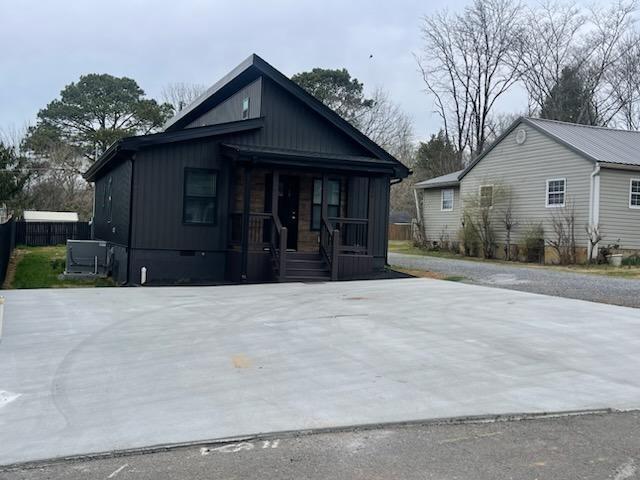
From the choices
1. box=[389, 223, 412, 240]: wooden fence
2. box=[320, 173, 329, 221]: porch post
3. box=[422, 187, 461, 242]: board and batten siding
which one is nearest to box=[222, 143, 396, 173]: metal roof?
box=[320, 173, 329, 221]: porch post

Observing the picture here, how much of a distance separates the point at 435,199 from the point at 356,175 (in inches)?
584

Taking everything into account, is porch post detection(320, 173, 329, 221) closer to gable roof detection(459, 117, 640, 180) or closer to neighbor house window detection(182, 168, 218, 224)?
neighbor house window detection(182, 168, 218, 224)

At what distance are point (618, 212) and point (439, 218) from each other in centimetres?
981

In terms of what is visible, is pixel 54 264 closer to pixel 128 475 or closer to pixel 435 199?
pixel 128 475

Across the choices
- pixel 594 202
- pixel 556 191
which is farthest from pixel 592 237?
pixel 556 191

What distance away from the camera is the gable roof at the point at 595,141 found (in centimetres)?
2086

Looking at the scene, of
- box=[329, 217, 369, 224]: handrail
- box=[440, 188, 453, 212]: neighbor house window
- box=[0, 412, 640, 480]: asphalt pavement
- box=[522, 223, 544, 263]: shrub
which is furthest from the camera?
box=[440, 188, 453, 212]: neighbor house window

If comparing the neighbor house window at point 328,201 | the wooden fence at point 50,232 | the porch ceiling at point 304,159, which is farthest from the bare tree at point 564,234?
the wooden fence at point 50,232

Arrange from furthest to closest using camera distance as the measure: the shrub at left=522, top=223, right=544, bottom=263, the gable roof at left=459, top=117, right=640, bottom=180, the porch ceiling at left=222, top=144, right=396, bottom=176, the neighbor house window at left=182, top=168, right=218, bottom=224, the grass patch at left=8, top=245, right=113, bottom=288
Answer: the shrub at left=522, top=223, right=544, bottom=263 → the gable roof at left=459, top=117, right=640, bottom=180 → the grass patch at left=8, top=245, right=113, bottom=288 → the neighbor house window at left=182, top=168, right=218, bottom=224 → the porch ceiling at left=222, top=144, right=396, bottom=176

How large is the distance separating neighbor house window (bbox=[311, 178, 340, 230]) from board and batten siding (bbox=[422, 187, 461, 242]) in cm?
1212

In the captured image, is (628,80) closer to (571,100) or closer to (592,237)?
(571,100)

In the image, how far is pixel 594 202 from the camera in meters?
20.5

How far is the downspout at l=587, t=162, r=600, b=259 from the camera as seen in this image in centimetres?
2042

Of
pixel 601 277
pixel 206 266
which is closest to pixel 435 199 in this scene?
pixel 601 277
